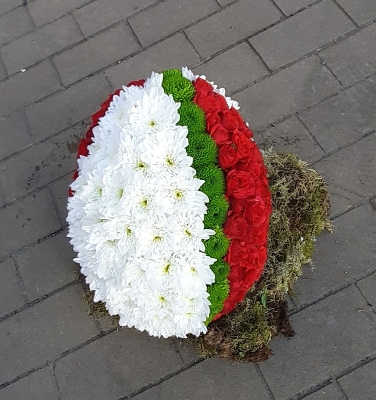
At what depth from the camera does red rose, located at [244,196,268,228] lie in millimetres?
1931

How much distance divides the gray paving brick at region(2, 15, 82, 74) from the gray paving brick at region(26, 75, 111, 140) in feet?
1.13

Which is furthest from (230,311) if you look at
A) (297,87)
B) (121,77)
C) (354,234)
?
(121,77)

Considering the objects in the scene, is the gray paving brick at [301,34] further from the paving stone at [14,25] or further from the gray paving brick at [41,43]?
the paving stone at [14,25]

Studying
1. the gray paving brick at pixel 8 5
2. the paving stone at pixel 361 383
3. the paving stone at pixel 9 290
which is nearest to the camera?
the paving stone at pixel 361 383

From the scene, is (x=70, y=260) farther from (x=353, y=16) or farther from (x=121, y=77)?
(x=353, y=16)

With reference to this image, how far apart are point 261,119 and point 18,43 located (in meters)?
1.74

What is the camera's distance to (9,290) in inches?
109

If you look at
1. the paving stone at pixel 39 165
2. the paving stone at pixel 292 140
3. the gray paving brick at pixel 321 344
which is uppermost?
the paving stone at pixel 39 165

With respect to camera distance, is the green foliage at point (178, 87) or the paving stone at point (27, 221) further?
the paving stone at point (27, 221)

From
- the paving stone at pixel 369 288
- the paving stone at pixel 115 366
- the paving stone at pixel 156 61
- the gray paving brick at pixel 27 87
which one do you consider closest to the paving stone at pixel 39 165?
the gray paving brick at pixel 27 87

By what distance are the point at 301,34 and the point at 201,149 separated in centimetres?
164

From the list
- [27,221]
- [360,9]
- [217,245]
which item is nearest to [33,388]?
[27,221]

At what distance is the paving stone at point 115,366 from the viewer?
8.20 ft

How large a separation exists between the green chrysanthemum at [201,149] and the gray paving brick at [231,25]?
1.44 m
